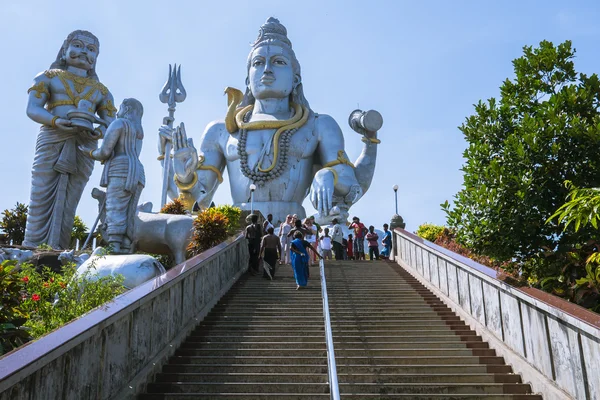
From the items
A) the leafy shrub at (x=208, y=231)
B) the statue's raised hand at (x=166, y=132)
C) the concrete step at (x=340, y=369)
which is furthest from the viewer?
the statue's raised hand at (x=166, y=132)

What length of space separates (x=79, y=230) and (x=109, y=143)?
11134mm

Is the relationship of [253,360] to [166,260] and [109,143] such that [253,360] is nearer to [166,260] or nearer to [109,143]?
[109,143]

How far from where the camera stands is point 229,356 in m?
6.11

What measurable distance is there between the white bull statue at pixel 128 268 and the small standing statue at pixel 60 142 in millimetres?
7049

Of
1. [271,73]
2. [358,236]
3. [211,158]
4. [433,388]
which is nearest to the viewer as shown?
[433,388]

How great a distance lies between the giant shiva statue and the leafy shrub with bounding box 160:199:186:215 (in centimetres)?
233

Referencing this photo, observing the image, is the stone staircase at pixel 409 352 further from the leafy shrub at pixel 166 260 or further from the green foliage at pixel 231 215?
the leafy shrub at pixel 166 260

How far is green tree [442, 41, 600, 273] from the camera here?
6.08 m

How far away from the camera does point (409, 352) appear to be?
6.17 meters

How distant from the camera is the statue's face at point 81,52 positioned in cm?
1511

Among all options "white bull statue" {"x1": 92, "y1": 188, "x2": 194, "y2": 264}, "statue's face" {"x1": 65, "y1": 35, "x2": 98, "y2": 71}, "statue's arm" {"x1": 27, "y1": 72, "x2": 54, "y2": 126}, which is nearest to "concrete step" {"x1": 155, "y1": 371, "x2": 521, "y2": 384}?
"white bull statue" {"x1": 92, "y1": 188, "x2": 194, "y2": 264}

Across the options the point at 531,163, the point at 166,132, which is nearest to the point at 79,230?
the point at 166,132

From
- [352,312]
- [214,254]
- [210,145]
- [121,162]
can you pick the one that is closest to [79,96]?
[121,162]

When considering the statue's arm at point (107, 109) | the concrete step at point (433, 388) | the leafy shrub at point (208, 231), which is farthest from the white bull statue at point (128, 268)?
the statue's arm at point (107, 109)
